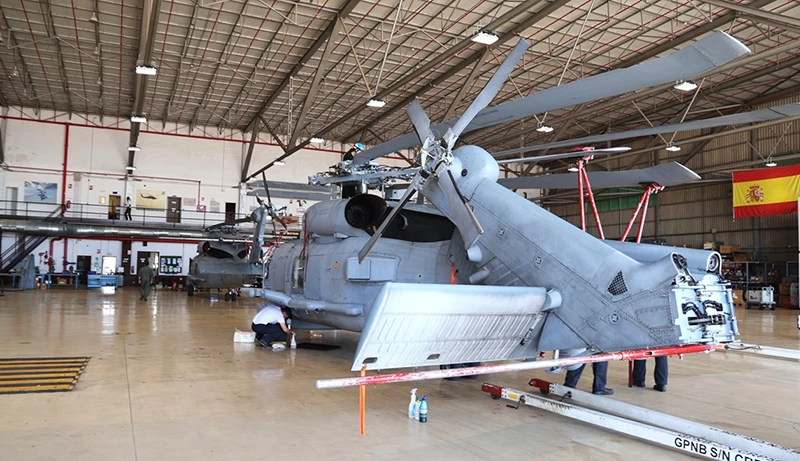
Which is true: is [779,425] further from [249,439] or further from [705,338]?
[249,439]

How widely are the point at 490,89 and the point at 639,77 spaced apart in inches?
79.4

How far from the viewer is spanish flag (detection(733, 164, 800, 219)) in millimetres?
26172

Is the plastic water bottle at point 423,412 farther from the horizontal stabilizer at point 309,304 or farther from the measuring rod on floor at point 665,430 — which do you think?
the horizontal stabilizer at point 309,304

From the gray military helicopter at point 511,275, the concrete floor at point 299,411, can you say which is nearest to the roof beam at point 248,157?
the concrete floor at point 299,411

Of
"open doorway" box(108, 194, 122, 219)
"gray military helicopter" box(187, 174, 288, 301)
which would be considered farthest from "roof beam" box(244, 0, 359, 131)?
"open doorway" box(108, 194, 122, 219)

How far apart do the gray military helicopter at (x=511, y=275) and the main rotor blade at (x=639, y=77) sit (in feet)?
0.04

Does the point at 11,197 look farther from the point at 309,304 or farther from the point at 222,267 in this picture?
the point at 309,304

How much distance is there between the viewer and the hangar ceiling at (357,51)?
19.0m

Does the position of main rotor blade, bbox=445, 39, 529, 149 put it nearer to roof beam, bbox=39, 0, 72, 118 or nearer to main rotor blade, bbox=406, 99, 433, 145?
main rotor blade, bbox=406, 99, 433, 145

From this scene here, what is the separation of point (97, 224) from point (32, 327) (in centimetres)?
2011

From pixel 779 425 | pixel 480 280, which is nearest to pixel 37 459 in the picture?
pixel 480 280

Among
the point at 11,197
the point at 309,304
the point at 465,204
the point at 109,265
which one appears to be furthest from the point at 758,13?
the point at 11,197

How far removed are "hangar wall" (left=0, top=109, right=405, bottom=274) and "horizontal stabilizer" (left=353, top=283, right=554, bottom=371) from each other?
3430 cm

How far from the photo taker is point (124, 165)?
116 feet
